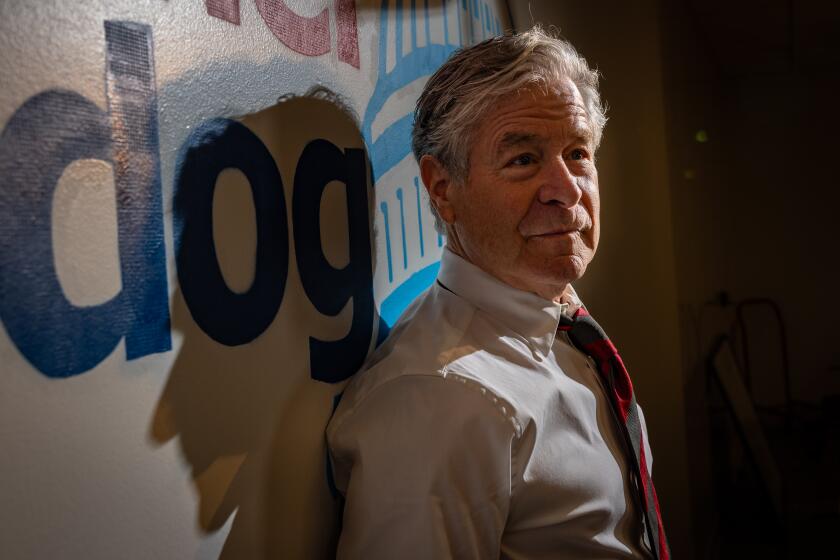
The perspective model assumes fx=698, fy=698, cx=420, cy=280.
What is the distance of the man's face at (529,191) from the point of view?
94cm

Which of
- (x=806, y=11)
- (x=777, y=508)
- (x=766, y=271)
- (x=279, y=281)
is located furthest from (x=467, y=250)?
(x=766, y=271)

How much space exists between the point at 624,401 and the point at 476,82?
0.53m

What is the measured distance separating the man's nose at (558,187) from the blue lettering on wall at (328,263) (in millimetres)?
253

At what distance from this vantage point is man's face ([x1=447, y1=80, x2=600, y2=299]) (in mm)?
940

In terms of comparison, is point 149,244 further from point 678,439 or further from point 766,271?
point 766,271

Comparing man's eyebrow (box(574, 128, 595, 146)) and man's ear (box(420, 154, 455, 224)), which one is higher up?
man's eyebrow (box(574, 128, 595, 146))

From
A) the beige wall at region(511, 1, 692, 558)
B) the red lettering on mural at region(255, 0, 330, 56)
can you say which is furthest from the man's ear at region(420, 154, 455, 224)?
the beige wall at region(511, 1, 692, 558)

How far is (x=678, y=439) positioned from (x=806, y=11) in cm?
249

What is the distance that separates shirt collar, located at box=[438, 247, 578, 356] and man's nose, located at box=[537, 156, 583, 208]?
14 cm

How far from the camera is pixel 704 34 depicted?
12.9 ft

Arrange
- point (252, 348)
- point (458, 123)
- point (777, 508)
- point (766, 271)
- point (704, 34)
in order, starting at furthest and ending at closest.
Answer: point (766, 271) < point (704, 34) < point (777, 508) < point (458, 123) < point (252, 348)

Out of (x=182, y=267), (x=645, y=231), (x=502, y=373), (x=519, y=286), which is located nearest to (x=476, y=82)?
(x=519, y=286)

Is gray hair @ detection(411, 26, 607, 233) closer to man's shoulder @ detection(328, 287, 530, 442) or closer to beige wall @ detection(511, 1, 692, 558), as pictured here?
man's shoulder @ detection(328, 287, 530, 442)

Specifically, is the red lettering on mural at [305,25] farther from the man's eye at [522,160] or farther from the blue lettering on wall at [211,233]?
the man's eye at [522,160]
